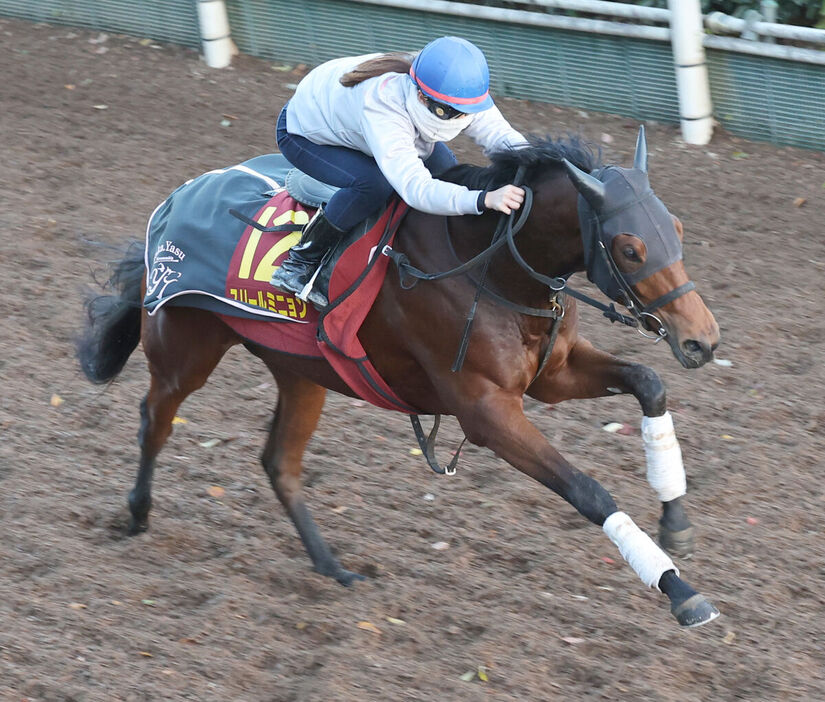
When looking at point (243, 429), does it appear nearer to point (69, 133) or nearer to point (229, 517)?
point (229, 517)

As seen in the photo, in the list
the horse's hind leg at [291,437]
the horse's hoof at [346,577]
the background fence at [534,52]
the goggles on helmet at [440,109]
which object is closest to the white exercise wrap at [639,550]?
the horse's hoof at [346,577]

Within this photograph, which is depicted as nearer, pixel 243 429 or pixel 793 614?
pixel 793 614

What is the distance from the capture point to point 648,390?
157 inches

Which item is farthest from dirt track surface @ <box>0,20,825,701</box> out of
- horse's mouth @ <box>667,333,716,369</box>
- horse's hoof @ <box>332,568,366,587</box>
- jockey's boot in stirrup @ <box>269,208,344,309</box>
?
jockey's boot in stirrup @ <box>269,208,344,309</box>

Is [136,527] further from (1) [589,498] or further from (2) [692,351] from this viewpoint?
(2) [692,351]

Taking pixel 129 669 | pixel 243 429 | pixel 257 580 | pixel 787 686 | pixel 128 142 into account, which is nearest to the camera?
pixel 787 686

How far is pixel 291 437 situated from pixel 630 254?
2.06m

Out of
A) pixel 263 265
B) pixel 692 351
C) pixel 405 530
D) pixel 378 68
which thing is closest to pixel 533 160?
pixel 378 68

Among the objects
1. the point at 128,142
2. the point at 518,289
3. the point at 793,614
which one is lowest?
the point at 128,142

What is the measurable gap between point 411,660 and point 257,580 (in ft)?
3.20

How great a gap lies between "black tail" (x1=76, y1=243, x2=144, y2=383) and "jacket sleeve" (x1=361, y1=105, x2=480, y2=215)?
1827mm

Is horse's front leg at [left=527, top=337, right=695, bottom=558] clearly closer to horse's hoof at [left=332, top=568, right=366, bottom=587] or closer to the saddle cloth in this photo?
the saddle cloth

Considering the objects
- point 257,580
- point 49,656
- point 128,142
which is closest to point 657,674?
point 257,580

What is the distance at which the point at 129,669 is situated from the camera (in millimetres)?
4078
